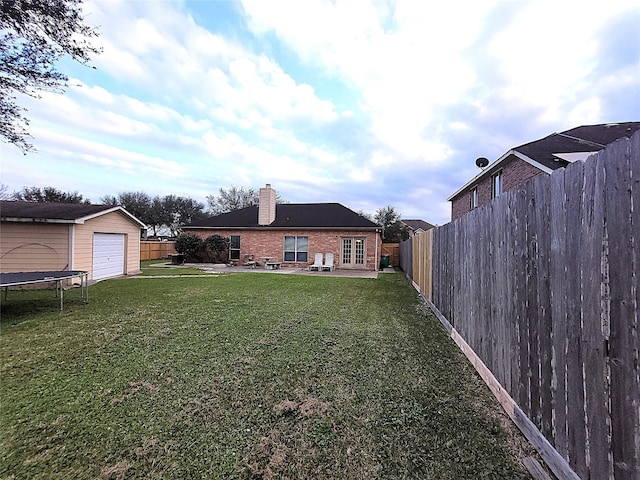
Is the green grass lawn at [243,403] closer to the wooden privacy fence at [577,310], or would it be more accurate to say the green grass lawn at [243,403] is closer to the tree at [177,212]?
the wooden privacy fence at [577,310]

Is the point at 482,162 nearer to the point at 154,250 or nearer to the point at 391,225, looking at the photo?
the point at 391,225

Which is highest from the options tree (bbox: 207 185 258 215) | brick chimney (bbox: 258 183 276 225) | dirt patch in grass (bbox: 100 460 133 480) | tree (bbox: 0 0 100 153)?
tree (bbox: 207 185 258 215)

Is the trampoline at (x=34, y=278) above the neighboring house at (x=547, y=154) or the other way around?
the other way around

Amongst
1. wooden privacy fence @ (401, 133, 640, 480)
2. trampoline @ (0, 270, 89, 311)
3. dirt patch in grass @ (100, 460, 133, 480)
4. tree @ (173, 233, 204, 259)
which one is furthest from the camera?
tree @ (173, 233, 204, 259)

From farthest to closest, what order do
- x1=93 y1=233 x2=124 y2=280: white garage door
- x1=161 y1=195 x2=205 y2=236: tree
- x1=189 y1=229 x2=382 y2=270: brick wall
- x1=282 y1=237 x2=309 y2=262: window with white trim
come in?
x1=161 y1=195 x2=205 y2=236: tree < x1=282 y1=237 x2=309 y2=262: window with white trim < x1=189 y1=229 x2=382 y2=270: brick wall < x1=93 y1=233 x2=124 y2=280: white garage door

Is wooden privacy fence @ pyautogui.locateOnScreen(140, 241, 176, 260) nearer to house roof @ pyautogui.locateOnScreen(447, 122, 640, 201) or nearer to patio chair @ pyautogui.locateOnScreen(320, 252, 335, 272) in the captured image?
patio chair @ pyautogui.locateOnScreen(320, 252, 335, 272)

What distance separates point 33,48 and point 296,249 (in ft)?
46.8

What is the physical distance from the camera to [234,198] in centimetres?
3938

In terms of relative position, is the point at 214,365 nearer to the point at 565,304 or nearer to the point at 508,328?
the point at 508,328

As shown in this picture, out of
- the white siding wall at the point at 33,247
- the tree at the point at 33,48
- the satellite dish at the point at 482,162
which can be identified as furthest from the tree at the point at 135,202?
the satellite dish at the point at 482,162

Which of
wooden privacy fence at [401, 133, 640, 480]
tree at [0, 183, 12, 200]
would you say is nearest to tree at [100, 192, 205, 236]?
tree at [0, 183, 12, 200]

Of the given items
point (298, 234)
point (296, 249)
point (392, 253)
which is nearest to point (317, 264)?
point (296, 249)

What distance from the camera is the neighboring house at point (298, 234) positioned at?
18.3 metres

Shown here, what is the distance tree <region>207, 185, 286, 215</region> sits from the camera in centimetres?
3912
